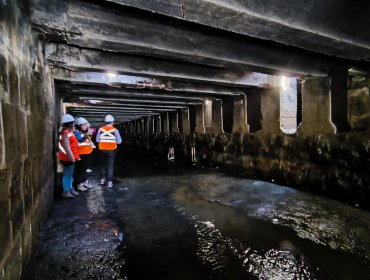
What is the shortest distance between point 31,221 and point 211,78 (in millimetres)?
4987

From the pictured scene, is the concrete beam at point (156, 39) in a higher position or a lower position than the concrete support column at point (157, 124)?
higher

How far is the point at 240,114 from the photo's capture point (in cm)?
852

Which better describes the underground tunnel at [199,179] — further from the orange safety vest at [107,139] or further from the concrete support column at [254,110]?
the orange safety vest at [107,139]

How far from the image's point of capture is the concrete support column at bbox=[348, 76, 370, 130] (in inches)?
200

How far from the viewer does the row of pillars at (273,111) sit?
215 inches

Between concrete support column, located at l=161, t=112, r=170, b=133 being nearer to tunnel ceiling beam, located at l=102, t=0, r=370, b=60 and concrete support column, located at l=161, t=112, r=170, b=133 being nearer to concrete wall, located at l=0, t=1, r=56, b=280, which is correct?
tunnel ceiling beam, located at l=102, t=0, r=370, b=60

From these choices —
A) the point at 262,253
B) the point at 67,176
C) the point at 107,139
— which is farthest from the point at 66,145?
the point at 262,253

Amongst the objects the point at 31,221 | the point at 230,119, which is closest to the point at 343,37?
the point at 31,221

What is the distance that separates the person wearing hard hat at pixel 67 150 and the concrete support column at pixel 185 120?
7234mm

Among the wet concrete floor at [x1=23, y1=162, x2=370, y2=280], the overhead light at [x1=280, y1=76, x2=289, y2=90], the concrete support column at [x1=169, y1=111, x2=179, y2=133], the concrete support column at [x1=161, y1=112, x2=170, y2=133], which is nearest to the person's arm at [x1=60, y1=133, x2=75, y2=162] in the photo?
the wet concrete floor at [x1=23, y1=162, x2=370, y2=280]

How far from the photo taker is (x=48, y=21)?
10.4 feet

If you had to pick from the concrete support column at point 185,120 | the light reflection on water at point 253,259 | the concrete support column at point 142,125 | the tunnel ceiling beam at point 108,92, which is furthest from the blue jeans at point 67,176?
the concrete support column at point 142,125

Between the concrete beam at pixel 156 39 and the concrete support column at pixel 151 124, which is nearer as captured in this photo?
the concrete beam at pixel 156 39

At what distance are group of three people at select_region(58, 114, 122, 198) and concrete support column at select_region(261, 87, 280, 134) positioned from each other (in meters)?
4.54
